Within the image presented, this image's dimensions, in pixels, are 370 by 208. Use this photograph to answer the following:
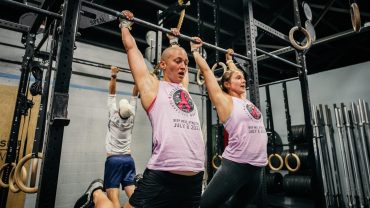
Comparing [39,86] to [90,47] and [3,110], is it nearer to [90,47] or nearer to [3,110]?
[3,110]

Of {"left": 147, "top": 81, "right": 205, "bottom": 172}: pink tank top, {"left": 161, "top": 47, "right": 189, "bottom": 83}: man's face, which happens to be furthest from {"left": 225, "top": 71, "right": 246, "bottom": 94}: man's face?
{"left": 147, "top": 81, "right": 205, "bottom": 172}: pink tank top

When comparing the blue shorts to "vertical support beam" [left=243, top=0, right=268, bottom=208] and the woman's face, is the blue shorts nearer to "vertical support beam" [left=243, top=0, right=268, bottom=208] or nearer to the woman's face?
the woman's face

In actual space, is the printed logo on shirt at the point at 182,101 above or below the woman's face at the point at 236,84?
below

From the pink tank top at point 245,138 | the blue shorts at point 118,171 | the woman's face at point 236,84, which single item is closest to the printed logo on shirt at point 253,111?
the pink tank top at point 245,138

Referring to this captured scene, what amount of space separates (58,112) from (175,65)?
81cm

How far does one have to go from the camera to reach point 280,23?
5.46 meters

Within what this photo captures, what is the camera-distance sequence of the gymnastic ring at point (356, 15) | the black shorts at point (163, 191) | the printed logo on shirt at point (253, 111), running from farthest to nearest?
the gymnastic ring at point (356, 15) → the printed logo on shirt at point (253, 111) → the black shorts at point (163, 191)

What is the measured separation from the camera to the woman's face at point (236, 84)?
2.44 meters

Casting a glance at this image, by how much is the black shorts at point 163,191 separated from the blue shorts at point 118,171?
6.03 ft

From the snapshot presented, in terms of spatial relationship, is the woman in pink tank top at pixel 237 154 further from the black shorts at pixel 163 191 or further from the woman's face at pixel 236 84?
the black shorts at pixel 163 191

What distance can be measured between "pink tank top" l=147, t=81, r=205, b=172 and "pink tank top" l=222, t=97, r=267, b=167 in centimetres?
63

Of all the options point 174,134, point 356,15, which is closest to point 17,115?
point 174,134

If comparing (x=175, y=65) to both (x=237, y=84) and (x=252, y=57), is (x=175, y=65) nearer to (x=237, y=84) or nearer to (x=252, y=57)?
(x=237, y=84)

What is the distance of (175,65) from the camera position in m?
1.72
